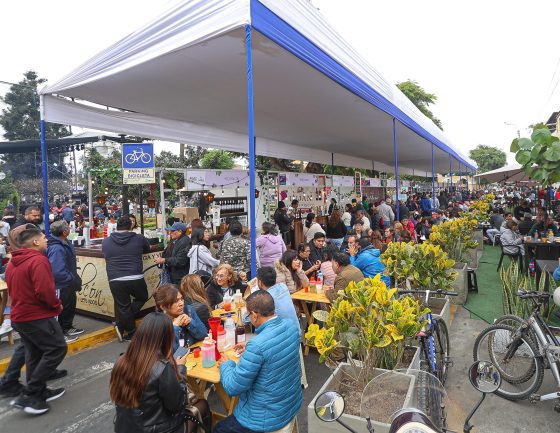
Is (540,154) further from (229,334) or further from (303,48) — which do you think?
(229,334)

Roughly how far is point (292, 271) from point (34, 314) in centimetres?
304

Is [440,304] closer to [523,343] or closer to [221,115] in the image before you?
[523,343]

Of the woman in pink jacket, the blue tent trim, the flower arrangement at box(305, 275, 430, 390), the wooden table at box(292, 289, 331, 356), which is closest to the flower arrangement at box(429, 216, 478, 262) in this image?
the blue tent trim

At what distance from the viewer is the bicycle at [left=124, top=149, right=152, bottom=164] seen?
6.12 m

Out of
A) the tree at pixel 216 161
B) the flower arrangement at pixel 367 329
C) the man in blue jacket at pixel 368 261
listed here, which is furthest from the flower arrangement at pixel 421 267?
the tree at pixel 216 161

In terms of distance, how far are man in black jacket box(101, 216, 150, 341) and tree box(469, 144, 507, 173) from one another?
234ft

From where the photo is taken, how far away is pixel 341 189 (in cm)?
1376

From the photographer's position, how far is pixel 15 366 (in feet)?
12.3

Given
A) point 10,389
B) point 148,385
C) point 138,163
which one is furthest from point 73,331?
point 148,385

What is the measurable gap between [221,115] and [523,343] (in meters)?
6.25

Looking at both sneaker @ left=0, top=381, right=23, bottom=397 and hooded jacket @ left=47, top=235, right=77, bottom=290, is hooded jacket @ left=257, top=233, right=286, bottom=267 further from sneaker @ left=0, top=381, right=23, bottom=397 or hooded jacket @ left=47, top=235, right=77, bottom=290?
sneaker @ left=0, top=381, right=23, bottom=397

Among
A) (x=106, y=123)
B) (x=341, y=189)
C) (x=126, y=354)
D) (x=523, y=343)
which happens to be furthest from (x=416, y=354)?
(x=341, y=189)

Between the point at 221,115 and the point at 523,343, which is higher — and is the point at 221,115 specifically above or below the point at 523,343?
above

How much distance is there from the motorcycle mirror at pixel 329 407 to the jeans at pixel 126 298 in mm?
3984
